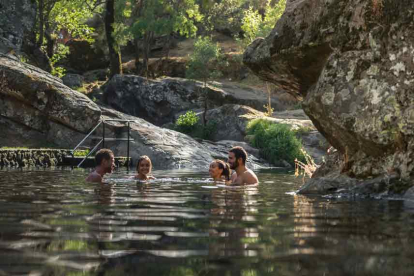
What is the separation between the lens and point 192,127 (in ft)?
112

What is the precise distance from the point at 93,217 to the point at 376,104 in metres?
4.37

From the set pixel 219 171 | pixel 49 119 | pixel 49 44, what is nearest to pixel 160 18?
pixel 49 44

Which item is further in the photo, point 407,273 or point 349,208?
point 349,208

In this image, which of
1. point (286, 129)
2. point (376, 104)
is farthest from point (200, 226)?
point (286, 129)

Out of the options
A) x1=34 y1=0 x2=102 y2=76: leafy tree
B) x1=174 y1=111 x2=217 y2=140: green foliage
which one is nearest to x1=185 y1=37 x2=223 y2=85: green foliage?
x1=174 y1=111 x2=217 y2=140: green foliage

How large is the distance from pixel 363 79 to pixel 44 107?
17921 millimetres

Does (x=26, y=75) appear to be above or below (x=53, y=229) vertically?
above

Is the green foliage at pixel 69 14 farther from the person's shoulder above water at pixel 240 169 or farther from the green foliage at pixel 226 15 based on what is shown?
the person's shoulder above water at pixel 240 169

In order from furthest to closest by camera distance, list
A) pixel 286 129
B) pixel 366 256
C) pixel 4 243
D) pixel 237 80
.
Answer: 1. pixel 237 80
2. pixel 286 129
3. pixel 4 243
4. pixel 366 256

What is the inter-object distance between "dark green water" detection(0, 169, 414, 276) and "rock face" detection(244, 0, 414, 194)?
166cm

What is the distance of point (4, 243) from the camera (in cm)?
342

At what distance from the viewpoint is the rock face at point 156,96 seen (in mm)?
36816

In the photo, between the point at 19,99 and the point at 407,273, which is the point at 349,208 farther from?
the point at 19,99

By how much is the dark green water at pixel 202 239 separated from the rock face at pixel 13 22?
1985 cm
